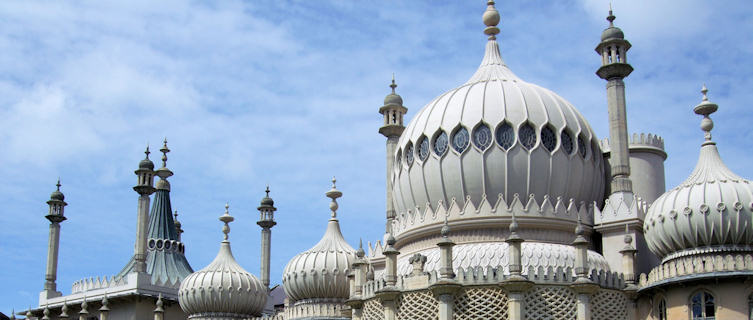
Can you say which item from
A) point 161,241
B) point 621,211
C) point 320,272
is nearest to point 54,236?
point 161,241

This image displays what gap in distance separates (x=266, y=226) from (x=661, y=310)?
2323 cm

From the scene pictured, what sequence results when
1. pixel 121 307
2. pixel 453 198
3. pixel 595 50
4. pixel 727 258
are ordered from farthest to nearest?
pixel 121 307
pixel 595 50
pixel 453 198
pixel 727 258

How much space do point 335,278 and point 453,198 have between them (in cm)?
605

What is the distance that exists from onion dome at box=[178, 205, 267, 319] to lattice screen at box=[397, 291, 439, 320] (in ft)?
35.7

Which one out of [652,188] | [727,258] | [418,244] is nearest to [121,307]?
[418,244]

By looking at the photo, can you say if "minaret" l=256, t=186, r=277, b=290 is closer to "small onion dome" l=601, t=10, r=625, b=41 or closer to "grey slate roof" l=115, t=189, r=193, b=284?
"grey slate roof" l=115, t=189, r=193, b=284

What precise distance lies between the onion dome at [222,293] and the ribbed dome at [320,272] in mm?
2923

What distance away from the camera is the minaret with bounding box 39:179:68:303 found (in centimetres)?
4614

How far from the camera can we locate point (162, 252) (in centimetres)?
4641

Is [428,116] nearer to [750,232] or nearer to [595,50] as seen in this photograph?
[595,50]

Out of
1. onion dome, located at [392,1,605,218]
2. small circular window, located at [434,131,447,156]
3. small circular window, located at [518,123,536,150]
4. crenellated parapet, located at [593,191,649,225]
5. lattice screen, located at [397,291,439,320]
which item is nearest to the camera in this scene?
lattice screen, located at [397,291,439,320]

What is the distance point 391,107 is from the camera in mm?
37719

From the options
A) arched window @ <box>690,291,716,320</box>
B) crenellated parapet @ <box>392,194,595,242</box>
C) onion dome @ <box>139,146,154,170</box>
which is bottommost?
arched window @ <box>690,291,716,320</box>

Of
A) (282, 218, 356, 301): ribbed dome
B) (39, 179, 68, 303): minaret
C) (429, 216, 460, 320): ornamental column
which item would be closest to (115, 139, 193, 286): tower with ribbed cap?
(39, 179, 68, 303): minaret
